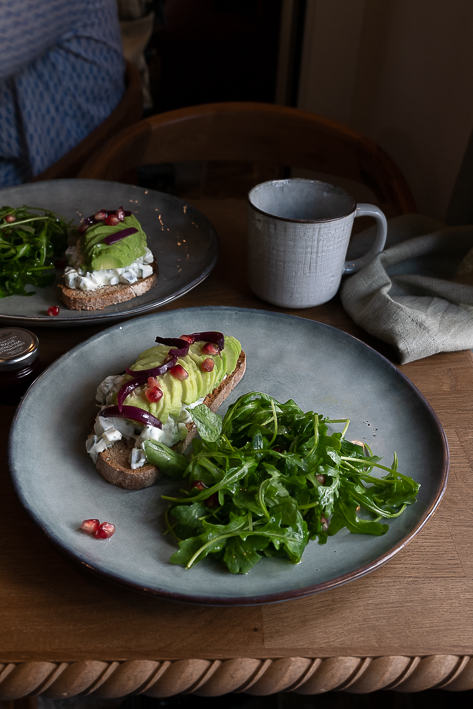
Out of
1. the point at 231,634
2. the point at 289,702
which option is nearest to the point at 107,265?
the point at 231,634

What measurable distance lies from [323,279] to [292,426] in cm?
53

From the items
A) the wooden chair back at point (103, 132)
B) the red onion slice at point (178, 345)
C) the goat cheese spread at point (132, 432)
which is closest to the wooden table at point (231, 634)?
the goat cheese spread at point (132, 432)

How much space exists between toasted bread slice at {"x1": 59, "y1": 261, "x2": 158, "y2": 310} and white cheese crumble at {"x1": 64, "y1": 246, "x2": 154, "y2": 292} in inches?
0.4

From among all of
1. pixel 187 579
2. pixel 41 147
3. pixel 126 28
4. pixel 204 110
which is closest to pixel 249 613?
pixel 187 579

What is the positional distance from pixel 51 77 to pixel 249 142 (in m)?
1.14

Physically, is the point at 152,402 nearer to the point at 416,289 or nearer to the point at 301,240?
the point at 301,240

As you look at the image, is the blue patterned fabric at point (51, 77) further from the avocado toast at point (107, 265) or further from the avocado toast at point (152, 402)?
the avocado toast at point (152, 402)

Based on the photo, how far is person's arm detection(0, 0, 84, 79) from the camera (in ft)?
7.89

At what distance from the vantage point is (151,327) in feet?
4.39

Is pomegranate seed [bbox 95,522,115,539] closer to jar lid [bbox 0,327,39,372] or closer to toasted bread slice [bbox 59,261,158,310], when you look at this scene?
jar lid [bbox 0,327,39,372]

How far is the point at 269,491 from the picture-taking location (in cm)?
87

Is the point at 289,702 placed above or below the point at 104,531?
below

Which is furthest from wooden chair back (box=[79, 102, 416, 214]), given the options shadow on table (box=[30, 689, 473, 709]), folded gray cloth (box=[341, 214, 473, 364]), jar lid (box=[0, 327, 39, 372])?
shadow on table (box=[30, 689, 473, 709])

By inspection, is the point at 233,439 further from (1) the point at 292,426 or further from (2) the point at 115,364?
(2) the point at 115,364
